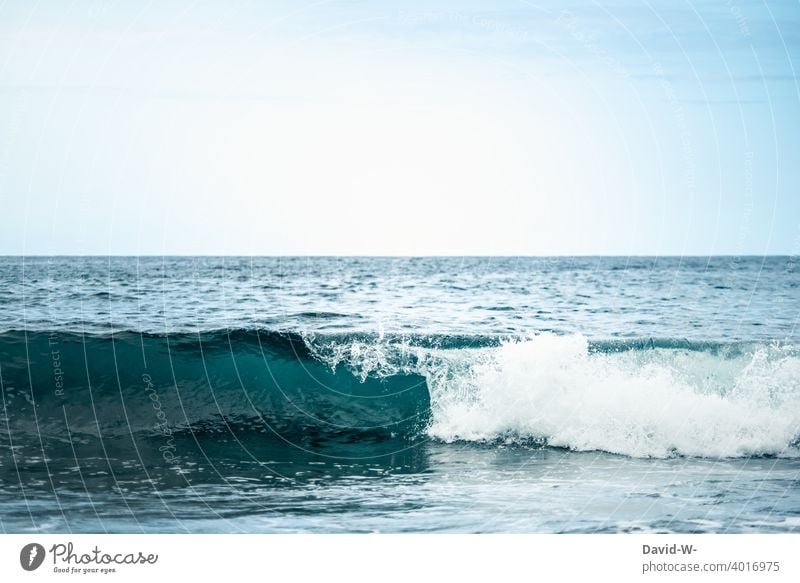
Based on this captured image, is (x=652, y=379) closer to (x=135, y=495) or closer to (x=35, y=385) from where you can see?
(x=135, y=495)

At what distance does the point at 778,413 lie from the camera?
12.2m

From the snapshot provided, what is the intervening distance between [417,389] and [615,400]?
336 centimetres

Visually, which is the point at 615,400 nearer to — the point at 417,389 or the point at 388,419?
the point at 417,389

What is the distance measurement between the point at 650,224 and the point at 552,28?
453 centimetres

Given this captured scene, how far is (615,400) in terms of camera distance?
12477 mm

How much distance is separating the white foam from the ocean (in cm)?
4

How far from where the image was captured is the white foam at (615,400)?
37.9ft

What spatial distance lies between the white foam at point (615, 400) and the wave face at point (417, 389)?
27 mm
